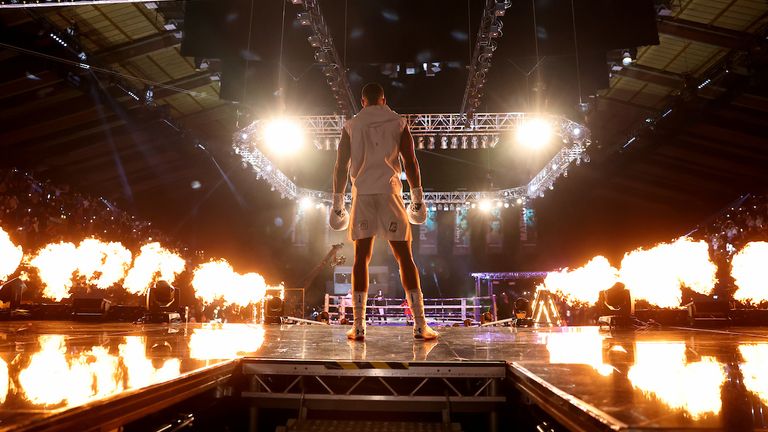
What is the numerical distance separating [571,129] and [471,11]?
452 cm

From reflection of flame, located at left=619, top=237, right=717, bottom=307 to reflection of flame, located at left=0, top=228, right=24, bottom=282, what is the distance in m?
15.4

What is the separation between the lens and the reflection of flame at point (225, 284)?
15.8 m

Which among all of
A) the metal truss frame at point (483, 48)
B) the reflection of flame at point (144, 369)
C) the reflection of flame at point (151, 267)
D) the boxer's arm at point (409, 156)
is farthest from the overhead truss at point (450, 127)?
the reflection of flame at point (144, 369)

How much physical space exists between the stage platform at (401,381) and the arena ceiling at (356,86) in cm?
671

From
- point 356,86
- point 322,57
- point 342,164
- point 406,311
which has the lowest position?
point 406,311

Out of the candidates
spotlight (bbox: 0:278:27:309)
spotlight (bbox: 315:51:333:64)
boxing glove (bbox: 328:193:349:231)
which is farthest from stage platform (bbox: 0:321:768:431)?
spotlight (bbox: 315:51:333:64)

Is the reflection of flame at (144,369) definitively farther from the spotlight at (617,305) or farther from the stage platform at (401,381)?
the spotlight at (617,305)

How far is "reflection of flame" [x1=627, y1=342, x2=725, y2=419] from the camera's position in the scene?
123 cm

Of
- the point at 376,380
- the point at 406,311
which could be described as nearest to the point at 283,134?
the point at 406,311

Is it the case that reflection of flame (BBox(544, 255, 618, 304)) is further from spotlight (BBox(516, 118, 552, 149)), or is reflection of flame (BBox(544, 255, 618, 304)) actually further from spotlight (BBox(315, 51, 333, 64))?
spotlight (BBox(315, 51, 333, 64))

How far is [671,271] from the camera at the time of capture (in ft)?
40.1

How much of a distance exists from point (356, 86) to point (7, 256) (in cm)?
903

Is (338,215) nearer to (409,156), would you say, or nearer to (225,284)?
(409,156)

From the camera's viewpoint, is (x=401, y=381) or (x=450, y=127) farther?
(x=450, y=127)
